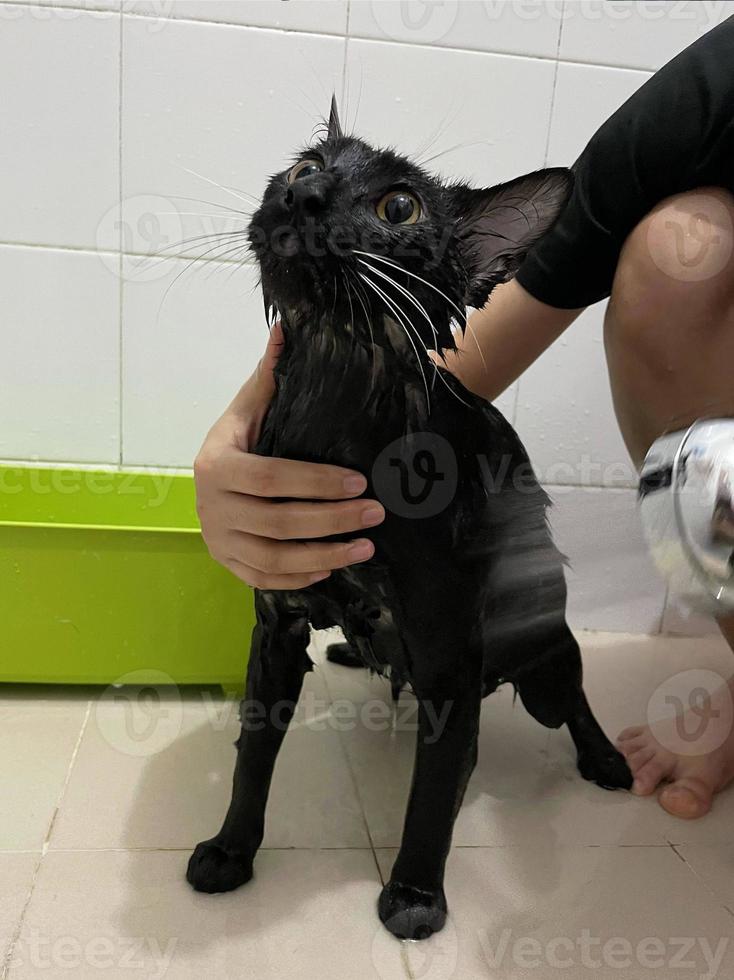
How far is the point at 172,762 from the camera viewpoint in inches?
36.9

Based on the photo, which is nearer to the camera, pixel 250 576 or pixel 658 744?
pixel 250 576

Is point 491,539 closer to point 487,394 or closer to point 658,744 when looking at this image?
point 487,394

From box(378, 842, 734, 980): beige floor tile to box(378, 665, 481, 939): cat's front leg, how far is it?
0.03 metres

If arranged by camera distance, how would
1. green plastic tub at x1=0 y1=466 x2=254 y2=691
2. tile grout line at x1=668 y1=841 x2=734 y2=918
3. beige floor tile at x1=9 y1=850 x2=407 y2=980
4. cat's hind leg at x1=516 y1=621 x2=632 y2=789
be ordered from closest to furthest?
1. beige floor tile at x1=9 y1=850 x2=407 y2=980
2. tile grout line at x1=668 y1=841 x2=734 y2=918
3. cat's hind leg at x1=516 y1=621 x2=632 y2=789
4. green plastic tub at x1=0 y1=466 x2=254 y2=691

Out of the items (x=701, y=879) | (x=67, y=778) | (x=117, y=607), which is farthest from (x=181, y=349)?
(x=701, y=879)

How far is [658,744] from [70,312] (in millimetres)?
1154

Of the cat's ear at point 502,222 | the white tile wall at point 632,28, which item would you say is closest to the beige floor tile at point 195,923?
the cat's ear at point 502,222

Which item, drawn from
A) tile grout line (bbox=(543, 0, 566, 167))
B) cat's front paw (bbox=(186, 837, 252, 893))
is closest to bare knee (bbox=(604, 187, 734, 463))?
tile grout line (bbox=(543, 0, 566, 167))

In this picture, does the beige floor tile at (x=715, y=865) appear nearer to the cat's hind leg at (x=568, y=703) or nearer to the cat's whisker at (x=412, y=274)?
the cat's hind leg at (x=568, y=703)

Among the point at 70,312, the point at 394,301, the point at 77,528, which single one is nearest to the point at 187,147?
the point at 70,312

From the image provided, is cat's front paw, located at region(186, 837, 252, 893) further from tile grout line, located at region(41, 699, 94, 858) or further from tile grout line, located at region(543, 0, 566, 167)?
tile grout line, located at region(543, 0, 566, 167)

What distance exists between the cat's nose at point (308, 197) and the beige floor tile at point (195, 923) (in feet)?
2.10

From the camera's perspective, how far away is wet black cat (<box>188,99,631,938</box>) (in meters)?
0.58

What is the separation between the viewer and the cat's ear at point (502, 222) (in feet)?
2.01
